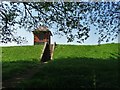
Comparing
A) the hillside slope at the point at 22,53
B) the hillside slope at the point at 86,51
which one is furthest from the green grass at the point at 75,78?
the hillside slope at the point at 86,51

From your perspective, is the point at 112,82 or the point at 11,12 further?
the point at 11,12

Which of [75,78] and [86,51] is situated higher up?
[86,51]

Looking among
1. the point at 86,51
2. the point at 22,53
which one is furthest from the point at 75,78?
the point at 86,51

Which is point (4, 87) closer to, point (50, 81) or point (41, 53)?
point (50, 81)

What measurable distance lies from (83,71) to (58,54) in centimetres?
1254

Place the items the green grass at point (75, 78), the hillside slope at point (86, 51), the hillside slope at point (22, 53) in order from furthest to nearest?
the hillside slope at point (86, 51) < the hillside slope at point (22, 53) < the green grass at point (75, 78)

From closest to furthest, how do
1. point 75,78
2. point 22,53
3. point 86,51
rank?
point 75,78
point 22,53
point 86,51

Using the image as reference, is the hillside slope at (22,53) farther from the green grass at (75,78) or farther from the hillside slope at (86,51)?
the green grass at (75,78)

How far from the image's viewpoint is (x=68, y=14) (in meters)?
13.6

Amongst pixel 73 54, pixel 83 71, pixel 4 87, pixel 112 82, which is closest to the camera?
pixel 4 87

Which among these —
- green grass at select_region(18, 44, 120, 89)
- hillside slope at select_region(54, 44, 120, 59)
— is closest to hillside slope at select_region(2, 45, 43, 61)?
hillside slope at select_region(54, 44, 120, 59)

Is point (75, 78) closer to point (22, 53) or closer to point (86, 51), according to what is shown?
point (22, 53)

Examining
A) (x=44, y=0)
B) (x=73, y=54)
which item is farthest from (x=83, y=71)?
(x=73, y=54)

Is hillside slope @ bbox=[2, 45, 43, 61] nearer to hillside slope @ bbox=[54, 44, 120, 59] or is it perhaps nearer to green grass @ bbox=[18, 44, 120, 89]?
hillside slope @ bbox=[54, 44, 120, 59]
